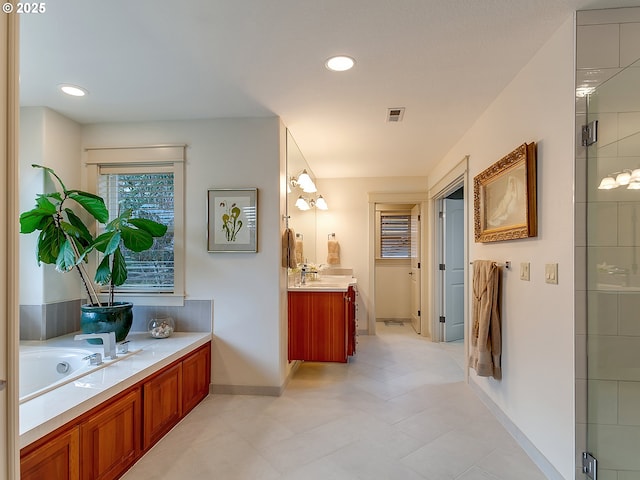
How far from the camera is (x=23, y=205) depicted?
2.71m

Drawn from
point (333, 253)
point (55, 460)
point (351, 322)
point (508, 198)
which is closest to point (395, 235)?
point (333, 253)

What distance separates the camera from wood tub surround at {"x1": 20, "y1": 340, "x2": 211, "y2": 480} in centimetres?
A: 148

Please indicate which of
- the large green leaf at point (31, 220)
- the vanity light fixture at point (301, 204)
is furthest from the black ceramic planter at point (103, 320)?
the vanity light fixture at point (301, 204)

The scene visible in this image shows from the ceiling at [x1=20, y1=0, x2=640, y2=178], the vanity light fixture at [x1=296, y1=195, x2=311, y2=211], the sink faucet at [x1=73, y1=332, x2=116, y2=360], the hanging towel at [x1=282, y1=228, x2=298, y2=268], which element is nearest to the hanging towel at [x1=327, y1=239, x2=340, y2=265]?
the vanity light fixture at [x1=296, y1=195, x2=311, y2=211]

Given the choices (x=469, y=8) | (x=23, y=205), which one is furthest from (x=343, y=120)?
(x=23, y=205)

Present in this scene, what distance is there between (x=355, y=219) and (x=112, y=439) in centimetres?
402

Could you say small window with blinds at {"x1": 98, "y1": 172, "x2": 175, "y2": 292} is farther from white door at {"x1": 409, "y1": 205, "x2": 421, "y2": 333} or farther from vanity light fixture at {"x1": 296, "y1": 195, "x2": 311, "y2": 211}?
white door at {"x1": 409, "y1": 205, "x2": 421, "y2": 333}

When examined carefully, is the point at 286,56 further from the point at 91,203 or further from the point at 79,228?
the point at 79,228

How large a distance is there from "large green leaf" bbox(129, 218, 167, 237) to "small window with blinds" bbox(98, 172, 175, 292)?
29cm

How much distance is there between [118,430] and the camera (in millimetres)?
1886

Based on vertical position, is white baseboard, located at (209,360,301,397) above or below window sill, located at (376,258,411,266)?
below

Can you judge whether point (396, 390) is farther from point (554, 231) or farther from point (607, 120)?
point (607, 120)

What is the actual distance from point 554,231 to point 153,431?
8.67ft

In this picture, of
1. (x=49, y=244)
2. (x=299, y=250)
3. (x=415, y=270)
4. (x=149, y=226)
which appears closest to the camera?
(x=49, y=244)
